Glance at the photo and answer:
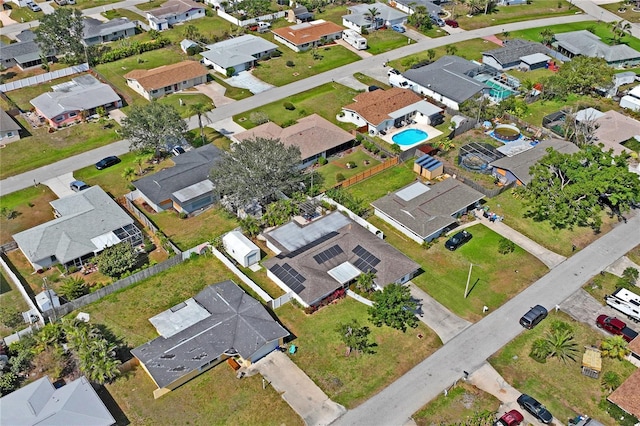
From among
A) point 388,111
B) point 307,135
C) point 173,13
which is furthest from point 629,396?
point 173,13

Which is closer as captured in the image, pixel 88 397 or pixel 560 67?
pixel 88 397

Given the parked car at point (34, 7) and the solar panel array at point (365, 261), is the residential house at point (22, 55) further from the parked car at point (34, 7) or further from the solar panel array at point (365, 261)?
the solar panel array at point (365, 261)

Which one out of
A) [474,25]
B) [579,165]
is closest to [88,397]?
[579,165]

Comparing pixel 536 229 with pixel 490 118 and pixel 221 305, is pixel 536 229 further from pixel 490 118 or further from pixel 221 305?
pixel 221 305

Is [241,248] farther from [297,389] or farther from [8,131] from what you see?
[8,131]

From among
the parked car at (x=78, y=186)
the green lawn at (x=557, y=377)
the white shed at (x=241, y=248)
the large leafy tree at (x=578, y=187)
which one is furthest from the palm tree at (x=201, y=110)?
the green lawn at (x=557, y=377)

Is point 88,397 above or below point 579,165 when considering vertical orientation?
below
